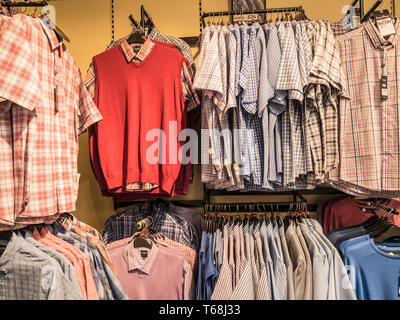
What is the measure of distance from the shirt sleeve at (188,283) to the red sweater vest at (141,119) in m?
0.41

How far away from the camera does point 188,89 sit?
1.74 meters

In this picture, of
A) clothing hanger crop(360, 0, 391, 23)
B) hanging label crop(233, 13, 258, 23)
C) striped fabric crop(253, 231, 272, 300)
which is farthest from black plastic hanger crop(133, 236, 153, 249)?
clothing hanger crop(360, 0, 391, 23)

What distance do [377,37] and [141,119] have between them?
4.24ft

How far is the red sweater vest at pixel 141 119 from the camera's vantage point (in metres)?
1.65

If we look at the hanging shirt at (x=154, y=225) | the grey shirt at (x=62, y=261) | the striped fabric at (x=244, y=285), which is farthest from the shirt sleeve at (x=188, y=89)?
the grey shirt at (x=62, y=261)

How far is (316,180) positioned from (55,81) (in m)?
1.31

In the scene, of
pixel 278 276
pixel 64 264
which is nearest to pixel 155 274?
pixel 64 264

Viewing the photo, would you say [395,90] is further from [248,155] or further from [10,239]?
[10,239]

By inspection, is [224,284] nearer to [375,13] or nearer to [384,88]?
[384,88]

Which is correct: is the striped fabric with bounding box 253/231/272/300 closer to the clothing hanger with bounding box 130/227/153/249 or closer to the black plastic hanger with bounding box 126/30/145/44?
the clothing hanger with bounding box 130/227/153/249

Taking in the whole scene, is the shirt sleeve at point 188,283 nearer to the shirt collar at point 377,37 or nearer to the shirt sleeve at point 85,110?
the shirt sleeve at point 85,110

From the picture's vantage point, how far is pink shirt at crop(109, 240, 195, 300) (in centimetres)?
149

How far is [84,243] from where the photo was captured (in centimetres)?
141
